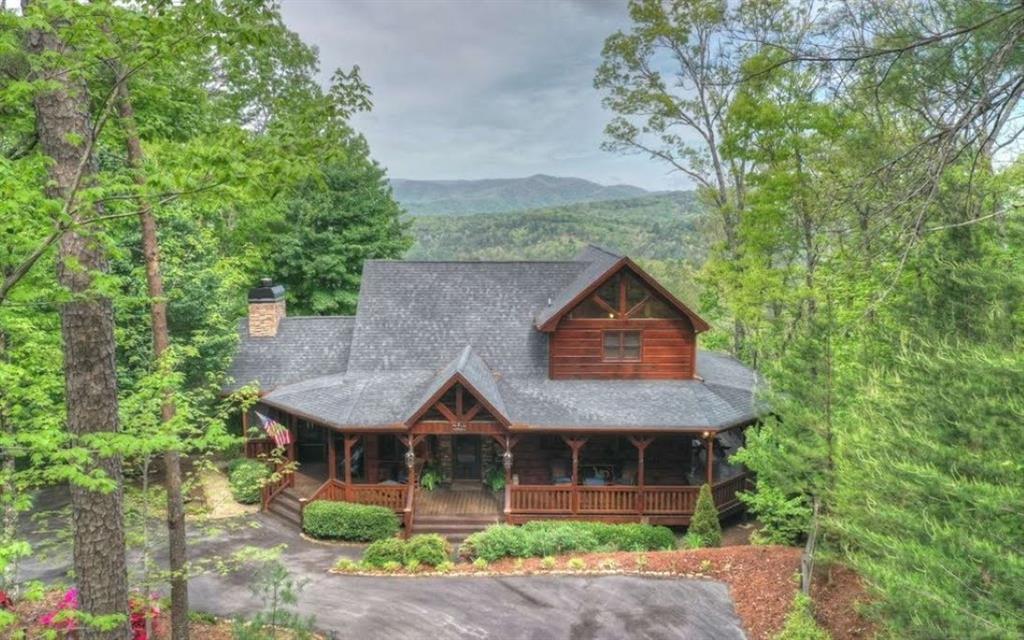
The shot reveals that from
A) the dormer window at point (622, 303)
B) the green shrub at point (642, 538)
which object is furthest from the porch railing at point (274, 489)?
the dormer window at point (622, 303)

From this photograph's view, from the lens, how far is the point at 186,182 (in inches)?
205

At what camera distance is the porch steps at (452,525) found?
1600 cm

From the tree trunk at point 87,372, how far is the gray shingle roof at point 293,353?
12925mm

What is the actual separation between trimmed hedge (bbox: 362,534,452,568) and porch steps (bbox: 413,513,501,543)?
73.5 inches

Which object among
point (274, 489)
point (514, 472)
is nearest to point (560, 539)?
point (514, 472)

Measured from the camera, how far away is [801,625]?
9.73 m

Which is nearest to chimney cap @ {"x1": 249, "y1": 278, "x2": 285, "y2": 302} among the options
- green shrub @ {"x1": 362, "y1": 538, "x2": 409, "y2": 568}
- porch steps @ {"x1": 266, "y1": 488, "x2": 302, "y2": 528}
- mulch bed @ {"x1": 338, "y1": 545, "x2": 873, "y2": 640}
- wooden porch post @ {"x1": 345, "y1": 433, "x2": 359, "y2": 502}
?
porch steps @ {"x1": 266, "y1": 488, "x2": 302, "y2": 528}

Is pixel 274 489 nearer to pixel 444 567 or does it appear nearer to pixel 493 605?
pixel 444 567

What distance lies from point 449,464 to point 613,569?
23.6ft

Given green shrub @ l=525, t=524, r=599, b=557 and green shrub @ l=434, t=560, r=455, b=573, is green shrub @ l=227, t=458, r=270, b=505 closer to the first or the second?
green shrub @ l=434, t=560, r=455, b=573

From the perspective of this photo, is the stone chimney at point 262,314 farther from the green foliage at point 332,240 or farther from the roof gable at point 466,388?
the green foliage at point 332,240

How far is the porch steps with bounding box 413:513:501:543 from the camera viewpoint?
1600 cm

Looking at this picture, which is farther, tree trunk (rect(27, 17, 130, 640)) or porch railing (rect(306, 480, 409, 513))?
porch railing (rect(306, 480, 409, 513))

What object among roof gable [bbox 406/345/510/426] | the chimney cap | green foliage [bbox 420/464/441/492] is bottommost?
green foliage [bbox 420/464/441/492]
